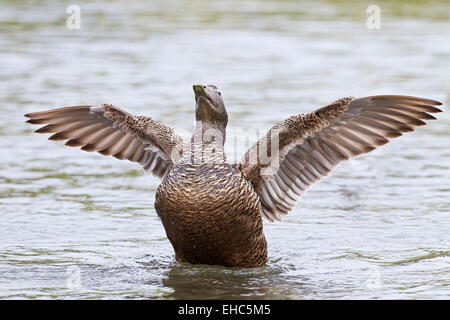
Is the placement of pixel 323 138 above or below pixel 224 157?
above

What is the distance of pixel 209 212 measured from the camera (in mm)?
7477

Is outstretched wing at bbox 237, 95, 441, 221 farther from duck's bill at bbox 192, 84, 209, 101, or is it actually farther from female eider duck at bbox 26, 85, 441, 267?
duck's bill at bbox 192, 84, 209, 101

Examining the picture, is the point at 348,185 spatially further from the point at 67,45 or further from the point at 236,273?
the point at 67,45

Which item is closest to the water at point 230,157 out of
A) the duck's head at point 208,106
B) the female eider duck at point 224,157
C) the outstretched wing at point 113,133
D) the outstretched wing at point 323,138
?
the female eider duck at point 224,157

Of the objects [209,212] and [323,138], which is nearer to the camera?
[209,212]

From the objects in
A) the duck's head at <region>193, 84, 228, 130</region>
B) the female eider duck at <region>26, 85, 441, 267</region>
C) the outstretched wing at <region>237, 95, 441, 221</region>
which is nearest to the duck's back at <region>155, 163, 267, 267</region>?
the female eider duck at <region>26, 85, 441, 267</region>

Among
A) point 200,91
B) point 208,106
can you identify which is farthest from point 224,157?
point 200,91

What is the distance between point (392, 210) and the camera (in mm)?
10195

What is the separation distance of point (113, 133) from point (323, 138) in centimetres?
192

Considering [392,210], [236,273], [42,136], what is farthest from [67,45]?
[236,273]

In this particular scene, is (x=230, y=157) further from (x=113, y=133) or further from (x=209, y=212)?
(x=209, y=212)

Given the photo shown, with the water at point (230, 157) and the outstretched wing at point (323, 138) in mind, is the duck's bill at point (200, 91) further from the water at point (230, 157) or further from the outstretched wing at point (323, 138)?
the water at point (230, 157)

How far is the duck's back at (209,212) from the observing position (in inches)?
294

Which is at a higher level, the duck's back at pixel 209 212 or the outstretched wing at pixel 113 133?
the outstretched wing at pixel 113 133
